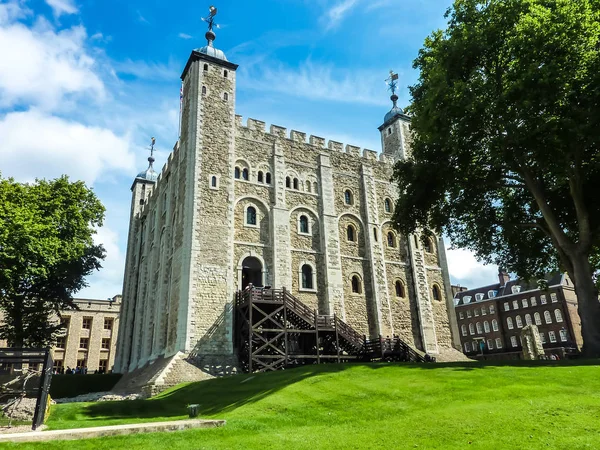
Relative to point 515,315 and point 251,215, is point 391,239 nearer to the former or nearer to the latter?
point 251,215

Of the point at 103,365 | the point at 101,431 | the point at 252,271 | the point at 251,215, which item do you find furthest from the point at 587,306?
the point at 103,365

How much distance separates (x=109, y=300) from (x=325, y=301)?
3427 cm

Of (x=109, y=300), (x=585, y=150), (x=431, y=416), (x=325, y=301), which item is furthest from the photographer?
(x=109, y=300)

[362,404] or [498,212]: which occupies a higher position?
[498,212]

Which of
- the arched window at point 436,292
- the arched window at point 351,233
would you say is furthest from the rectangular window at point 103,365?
the arched window at point 436,292

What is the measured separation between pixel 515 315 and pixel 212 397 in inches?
2203

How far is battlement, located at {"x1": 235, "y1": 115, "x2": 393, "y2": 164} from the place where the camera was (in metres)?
29.6

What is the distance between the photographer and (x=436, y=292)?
107 ft

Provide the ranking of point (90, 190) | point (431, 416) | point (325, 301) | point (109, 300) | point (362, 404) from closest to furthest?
1. point (431, 416)
2. point (362, 404)
3. point (325, 301)
4. point (90, 190)
5. point (109, 300)

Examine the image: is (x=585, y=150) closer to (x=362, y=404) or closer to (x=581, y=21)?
(x=581, y=21)

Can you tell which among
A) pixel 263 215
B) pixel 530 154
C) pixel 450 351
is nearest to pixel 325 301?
pixel 263 215

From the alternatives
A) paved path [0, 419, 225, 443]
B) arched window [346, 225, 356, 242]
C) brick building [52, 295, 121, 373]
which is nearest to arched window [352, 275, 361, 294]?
arched window [346, 225, 356, 242]

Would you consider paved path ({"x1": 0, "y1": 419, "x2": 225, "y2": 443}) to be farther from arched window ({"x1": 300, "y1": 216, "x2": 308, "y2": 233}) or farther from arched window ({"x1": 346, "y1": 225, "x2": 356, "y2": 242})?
arched window ({"x1": 346, "y1": 225, "x2": 356, "y2": 242})

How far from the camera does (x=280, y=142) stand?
99.5ft
